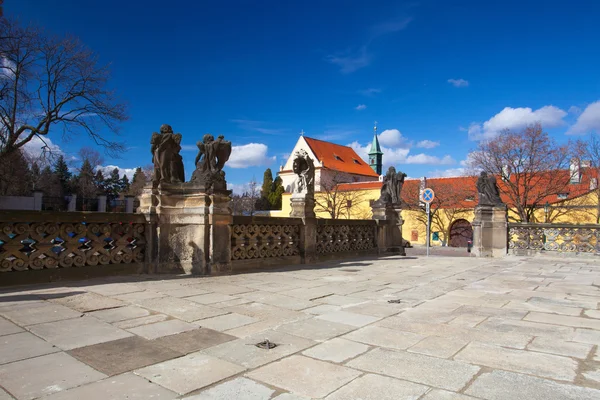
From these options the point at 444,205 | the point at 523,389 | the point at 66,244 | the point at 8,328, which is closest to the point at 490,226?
the point at 523,389

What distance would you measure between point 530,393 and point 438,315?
7.62 feet

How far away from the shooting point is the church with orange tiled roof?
70.2m

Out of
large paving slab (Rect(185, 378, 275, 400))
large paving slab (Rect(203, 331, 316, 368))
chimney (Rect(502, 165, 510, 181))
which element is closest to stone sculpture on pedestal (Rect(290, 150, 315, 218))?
large paving slab (Rect(203, 331, 316, 368))

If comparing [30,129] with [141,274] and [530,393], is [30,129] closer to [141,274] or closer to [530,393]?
[141,274]

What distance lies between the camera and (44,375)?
292cm

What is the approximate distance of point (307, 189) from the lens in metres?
11.6

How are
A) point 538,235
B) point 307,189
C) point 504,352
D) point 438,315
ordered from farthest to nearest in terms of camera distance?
point 538,235 → point 307,189 → point 438,315 → point 504,352

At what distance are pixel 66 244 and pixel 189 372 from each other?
472 centimetres

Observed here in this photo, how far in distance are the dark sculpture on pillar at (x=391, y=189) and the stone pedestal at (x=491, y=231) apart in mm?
3077

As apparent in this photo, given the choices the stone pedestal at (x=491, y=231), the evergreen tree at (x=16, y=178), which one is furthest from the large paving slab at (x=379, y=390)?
the evergreen tree at (x=16, y=178)

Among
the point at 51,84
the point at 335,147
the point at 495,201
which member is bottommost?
the point at 495,201

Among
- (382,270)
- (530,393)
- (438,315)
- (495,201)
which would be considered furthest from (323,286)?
(495,201)

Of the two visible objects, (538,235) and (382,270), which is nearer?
(382,270)

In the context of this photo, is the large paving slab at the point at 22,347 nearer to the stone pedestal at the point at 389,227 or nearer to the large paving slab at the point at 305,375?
the large paving slab at the point at 305,375
